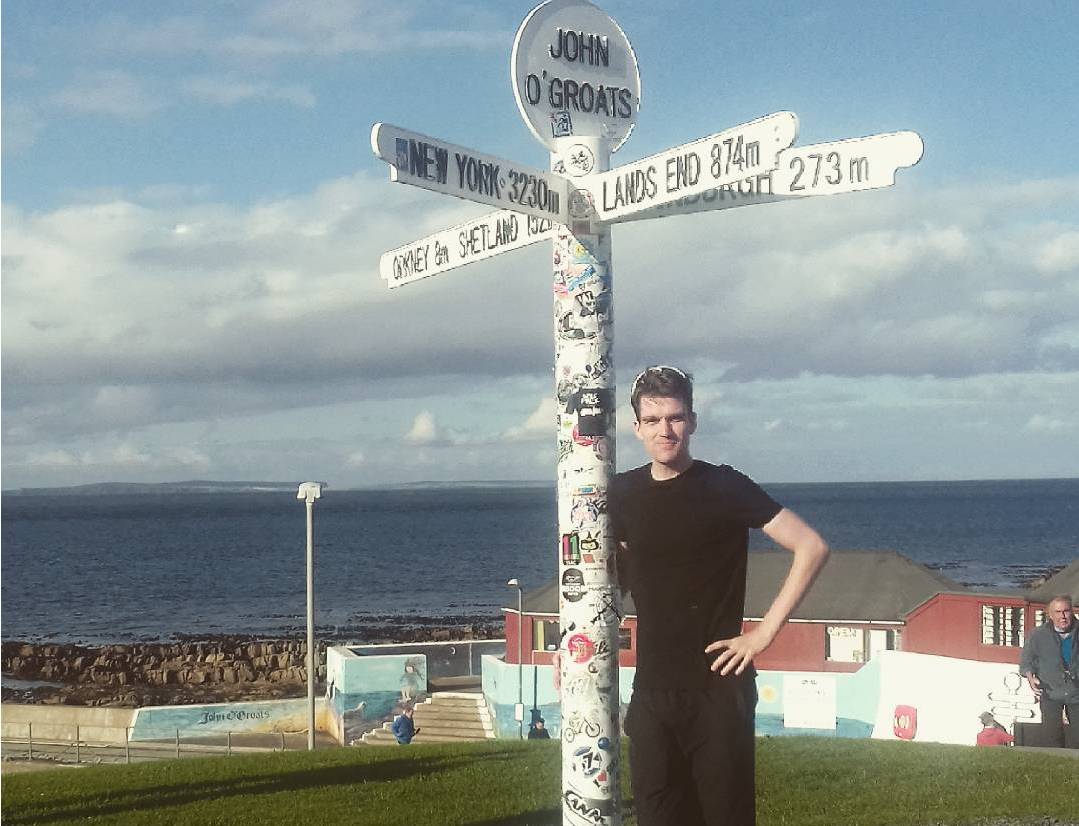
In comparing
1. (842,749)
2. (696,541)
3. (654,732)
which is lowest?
(842,749)

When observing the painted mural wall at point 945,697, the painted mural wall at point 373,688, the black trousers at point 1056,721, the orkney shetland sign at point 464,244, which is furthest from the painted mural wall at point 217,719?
the orkney shetland sign at point 464,244

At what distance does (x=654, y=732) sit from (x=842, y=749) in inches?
312

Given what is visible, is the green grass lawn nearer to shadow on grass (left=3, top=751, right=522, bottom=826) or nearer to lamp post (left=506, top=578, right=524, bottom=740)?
shadow on grass (left=3, top=751, right=522, bottom=826)

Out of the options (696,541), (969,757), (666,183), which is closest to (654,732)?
(696,541)

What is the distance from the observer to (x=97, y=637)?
91438mm

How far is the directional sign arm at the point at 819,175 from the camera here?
4.78m

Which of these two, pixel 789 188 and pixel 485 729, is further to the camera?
pixel 485 729

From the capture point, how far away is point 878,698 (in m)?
25.9

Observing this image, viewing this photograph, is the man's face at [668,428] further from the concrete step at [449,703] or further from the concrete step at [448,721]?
the concrete step at [449,703]

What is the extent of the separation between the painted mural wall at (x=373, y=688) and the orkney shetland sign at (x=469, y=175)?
3512 centimetres

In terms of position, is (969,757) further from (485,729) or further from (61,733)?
(61,733)

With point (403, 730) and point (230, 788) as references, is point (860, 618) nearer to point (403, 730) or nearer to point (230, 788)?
point (403, 730)

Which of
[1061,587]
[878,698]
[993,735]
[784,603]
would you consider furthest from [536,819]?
[878,698]

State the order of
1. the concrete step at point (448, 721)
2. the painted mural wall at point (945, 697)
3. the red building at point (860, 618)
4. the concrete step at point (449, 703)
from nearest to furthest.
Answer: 1. the painted mural wall at point (945, 697)
2. the red building at point (860, 618)
3. the concrete step at point (448, 721)
4. the concrete step at point (449, 703)
